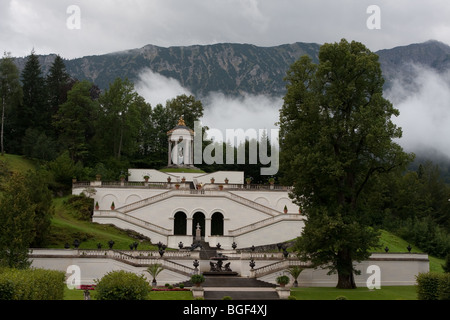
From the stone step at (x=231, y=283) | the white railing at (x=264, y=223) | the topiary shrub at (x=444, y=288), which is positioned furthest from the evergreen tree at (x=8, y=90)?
the topiary shrub at (x=444, y=288)

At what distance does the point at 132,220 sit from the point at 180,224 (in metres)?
6.95

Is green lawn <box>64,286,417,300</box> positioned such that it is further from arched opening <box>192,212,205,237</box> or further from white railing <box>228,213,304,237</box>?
arched opening <box>192,212,205,237</box>

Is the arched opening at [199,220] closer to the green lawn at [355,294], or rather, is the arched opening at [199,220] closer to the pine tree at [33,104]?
the green lawn at [355,294]

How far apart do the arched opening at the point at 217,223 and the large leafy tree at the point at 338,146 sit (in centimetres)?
2222

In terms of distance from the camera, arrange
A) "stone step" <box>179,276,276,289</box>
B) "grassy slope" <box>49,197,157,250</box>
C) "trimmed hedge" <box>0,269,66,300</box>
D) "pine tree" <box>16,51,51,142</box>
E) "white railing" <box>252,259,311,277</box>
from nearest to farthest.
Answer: "trimmed hedge" <box>0,269,66,300</box> < "stone step" <box>179,276,276,289</box> < "white railing" <box>252,259,311,277</box> < "grassy slope" <box>49,197,157,250</box> < "pine tree" <box>16,51,51,142</box>

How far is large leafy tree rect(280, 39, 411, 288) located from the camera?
30125mm

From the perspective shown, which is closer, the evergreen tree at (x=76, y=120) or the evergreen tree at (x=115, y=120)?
the evergreen tree at (x=76, y=120)

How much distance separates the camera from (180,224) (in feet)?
176

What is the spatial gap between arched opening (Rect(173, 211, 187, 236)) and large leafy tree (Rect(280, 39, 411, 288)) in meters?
23.2

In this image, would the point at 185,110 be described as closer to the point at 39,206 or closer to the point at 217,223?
the point at 217,223

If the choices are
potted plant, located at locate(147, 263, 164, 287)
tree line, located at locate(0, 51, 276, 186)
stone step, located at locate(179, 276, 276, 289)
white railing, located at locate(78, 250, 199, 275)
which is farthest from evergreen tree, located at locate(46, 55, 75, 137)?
stone step, located at locate(179, 276, 276, 289)

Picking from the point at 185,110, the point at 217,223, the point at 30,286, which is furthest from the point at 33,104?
the point at 30,286

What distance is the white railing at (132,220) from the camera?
47594 millimetres
